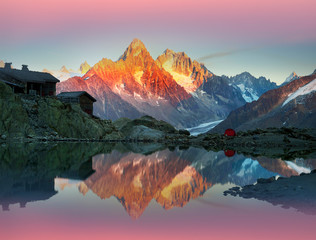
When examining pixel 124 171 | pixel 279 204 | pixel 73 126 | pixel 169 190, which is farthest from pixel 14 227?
pixel 73 126

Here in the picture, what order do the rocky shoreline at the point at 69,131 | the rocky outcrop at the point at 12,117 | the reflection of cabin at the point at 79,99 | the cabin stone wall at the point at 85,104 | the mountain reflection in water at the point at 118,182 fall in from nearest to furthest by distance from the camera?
the mountain reflection in water at the point at 118,182 → the rocky outcrop at the point at 12,117 → the rocky shoreline at the point at 69,131 → the reflection of cabin at the point at 79,99 → the cabin stone wall at the point at 85,104

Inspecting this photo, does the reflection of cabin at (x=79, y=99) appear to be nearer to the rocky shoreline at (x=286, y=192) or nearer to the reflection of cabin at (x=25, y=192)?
the reflection of cabin at (x=25, y=192)

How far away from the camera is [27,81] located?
70.4 meters

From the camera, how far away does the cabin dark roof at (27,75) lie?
226ft

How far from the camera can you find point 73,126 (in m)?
67.1

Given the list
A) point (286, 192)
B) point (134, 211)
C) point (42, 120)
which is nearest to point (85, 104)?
point (42, 120)

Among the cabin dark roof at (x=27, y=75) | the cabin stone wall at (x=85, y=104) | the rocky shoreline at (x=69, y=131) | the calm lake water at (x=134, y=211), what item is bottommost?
the calm lake water at (x=134, y=211)

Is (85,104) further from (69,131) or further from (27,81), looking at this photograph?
(69,131)

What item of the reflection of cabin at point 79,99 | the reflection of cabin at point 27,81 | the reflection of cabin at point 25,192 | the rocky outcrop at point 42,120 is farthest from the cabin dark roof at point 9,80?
the reflection of cabin at point 25,192

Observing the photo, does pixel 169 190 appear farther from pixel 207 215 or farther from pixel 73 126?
pixel 73 126

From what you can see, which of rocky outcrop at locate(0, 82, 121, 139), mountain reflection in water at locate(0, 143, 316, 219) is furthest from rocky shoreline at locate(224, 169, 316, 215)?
rocky outcrop at locate(0, 82, 121, 139)

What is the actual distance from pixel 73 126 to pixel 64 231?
58.6 metres

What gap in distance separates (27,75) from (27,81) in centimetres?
244

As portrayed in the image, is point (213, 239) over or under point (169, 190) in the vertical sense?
under
